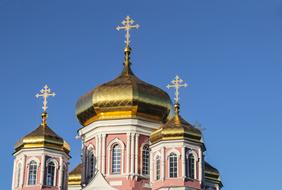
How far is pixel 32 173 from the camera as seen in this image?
33000 mm

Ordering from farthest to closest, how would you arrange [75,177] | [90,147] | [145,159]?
1. [75,177]
2. [90,147]
3. [145,159]

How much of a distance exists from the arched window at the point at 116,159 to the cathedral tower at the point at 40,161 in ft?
7.29

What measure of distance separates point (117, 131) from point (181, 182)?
5126 mm

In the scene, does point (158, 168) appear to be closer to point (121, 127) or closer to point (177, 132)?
point (177, 132)

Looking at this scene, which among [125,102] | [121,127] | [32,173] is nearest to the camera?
[32,173]

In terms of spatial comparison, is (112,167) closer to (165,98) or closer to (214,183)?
(165,98)

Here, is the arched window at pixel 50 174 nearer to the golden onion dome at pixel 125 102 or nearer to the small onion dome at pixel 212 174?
the golden onion dome at pixel 125 102

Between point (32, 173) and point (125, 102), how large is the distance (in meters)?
5.48

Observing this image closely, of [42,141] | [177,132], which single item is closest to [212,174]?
[177,132]

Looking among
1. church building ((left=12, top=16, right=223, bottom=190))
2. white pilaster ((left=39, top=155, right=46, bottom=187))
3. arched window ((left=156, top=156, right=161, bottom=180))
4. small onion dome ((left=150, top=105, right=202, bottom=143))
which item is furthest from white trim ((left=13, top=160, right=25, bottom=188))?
small onion dome ((left=150, top=105, right=202, bottom=143))

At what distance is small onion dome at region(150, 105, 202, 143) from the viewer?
105 ft

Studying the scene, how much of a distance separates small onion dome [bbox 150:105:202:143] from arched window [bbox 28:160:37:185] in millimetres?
5455

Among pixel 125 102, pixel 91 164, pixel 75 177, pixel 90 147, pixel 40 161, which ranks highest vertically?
pixel 125 102

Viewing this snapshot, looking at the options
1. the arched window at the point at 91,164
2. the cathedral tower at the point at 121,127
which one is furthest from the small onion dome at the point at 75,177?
the arched window at the point at 91,164
